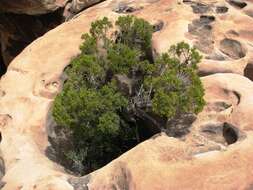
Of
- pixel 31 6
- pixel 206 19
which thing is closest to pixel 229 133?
pixel 206 19

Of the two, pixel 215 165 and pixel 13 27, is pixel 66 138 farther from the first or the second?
pixel 13 27

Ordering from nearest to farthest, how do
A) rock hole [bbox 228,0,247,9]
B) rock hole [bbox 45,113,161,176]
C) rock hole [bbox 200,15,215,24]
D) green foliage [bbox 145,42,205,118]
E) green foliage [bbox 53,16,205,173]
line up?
green foliage [bbox 145,42,205,118] → green foliage [bbox 53,16,205,173] → rock hole [bbox 45,113,161,176] → rock hole [bbox 200,15,215,24] → rock hole [bbox 228,0,247,9]

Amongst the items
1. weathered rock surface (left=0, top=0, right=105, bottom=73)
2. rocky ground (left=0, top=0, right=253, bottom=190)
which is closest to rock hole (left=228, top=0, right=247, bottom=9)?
rocky ground (left=0, top=0, right=253, bottom=190)

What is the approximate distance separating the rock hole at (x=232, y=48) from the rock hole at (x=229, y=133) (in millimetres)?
2226

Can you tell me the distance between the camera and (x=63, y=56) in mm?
11773

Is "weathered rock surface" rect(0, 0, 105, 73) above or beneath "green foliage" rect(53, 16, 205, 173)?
beneath

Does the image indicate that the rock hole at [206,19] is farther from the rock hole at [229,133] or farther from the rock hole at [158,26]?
the rock hole at [229,133]

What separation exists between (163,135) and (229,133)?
904 mm

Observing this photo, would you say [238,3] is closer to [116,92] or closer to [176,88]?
[116,92]

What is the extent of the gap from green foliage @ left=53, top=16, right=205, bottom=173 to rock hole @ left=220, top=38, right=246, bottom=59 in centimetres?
103

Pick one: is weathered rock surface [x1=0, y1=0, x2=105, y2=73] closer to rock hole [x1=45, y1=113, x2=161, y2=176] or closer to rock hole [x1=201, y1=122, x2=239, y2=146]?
rock hole [x1=45, y1=113, x2=161, y2=176]

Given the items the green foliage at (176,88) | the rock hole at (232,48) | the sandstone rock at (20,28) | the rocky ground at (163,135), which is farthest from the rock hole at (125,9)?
the sandstone rock at (20,28)

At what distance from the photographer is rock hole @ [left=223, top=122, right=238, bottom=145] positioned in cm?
861

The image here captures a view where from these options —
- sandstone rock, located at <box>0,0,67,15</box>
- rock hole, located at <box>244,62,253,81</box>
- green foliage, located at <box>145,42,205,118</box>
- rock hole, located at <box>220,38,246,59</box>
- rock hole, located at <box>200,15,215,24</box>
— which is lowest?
sandstone rock, located at <box>0,0,67,15</box>
